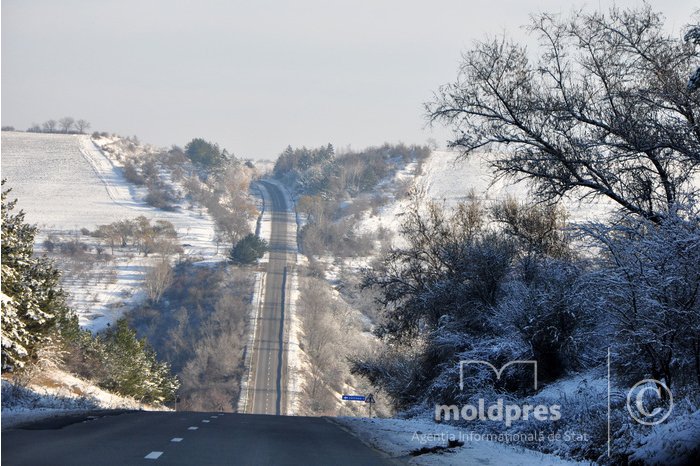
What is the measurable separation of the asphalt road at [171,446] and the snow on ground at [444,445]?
520 millimetres

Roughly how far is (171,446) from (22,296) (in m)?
23.8

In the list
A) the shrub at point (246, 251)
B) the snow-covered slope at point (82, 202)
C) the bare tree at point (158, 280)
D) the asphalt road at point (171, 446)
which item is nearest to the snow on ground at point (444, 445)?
the asphalt road at point (171, 446)

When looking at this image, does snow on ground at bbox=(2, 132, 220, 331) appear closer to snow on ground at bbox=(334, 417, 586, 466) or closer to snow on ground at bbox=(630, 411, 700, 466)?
snow on ground at bbox=(334, 417, 586, 466)

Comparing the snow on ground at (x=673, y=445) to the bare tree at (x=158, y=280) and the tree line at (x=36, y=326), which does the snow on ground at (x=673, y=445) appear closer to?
the tree line at (x=36, y=326)

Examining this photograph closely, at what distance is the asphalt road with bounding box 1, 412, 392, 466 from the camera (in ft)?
37.4

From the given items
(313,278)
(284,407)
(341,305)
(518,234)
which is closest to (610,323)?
(518,234)

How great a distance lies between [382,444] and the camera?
1611 centimetres

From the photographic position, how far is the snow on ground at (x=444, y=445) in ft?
41.6

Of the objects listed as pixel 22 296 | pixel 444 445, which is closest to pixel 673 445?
pixel 444 445

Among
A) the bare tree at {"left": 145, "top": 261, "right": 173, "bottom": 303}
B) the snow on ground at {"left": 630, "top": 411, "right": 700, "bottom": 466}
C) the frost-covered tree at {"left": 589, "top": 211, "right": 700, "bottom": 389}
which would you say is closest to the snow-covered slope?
the bare tree at {"left": 145, "top": 261, "right": 173, "bottom": 303}

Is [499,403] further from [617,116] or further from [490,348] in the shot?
[617,116]

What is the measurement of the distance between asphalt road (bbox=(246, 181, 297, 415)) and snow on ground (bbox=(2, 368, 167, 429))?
1916 inches

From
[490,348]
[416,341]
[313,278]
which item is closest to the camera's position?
[490,348]

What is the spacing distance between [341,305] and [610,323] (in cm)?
11444
